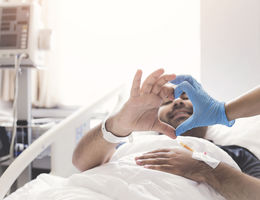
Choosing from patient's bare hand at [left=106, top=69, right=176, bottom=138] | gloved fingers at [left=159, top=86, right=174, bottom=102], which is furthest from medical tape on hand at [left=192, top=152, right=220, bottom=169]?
gloved fingers at [left=159, top=86, right=174, bottom=102]

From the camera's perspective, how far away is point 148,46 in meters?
2.13

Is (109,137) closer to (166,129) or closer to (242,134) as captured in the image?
(166,129)

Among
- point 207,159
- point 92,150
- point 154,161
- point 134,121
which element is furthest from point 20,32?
point 207,159

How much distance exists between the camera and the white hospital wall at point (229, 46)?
1.57 m

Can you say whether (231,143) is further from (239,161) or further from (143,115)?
(143,115)

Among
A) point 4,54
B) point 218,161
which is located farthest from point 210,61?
point 4,54

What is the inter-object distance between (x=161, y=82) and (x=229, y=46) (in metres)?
1.05

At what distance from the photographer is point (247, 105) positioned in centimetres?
70

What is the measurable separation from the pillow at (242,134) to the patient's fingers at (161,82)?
1.89ft

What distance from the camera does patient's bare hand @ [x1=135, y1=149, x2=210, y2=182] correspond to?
2.86ft

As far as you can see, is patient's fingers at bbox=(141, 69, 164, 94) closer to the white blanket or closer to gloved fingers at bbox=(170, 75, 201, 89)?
gloved fingers at bbox=(170, 75, 201, 89)

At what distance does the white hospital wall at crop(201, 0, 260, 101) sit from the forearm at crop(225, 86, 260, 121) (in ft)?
3.09

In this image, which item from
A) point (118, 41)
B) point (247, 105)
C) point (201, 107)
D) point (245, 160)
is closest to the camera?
point (247, 105)

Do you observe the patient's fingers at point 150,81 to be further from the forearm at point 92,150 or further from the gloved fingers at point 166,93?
the forearm at point 92,150
